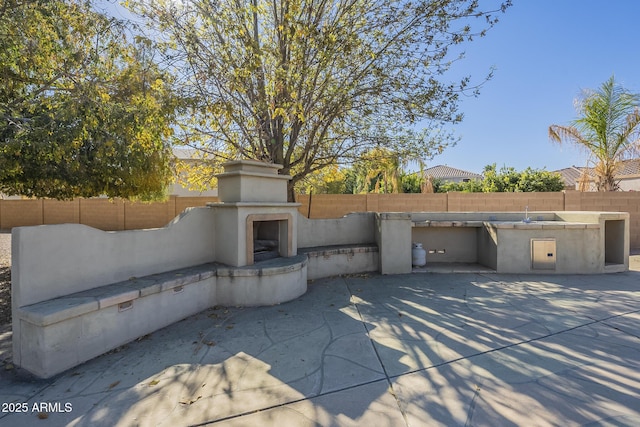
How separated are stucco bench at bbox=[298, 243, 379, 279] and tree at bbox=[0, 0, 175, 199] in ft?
14.6

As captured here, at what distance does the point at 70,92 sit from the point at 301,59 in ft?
15.0

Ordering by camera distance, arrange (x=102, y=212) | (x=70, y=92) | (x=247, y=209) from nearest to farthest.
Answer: (x=70, y=92) < (x=247, y=209) < (x=102, y=212)

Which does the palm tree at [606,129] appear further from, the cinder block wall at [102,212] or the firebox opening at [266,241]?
the cinder block wall at [102,212]

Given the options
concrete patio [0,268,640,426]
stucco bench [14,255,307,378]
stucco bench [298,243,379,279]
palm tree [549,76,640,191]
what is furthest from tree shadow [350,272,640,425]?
palm tree [549,76,640,191]

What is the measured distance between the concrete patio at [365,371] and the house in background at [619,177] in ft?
36.3

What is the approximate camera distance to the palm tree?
38.5 ft

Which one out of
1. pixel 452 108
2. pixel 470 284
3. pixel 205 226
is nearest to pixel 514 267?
pixel 470 284

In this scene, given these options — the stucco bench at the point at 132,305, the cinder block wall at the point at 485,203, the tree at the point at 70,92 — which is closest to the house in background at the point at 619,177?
the cinder block wall at the point at 485,203

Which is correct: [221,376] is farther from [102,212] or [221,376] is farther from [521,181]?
[102,212]

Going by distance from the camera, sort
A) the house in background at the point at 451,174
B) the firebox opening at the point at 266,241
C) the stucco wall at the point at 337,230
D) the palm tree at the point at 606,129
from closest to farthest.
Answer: the firebox opening at the point at 266,241 < the stucco wall at the point at 337,230 < the palm tree at the point at 606,129 < the house in background at the point at 451,174

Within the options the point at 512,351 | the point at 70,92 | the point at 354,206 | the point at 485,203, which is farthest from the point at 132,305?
the point at 485,203

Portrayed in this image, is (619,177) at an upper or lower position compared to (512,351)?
upper

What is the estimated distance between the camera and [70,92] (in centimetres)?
548

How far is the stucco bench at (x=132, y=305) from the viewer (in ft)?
11.3
